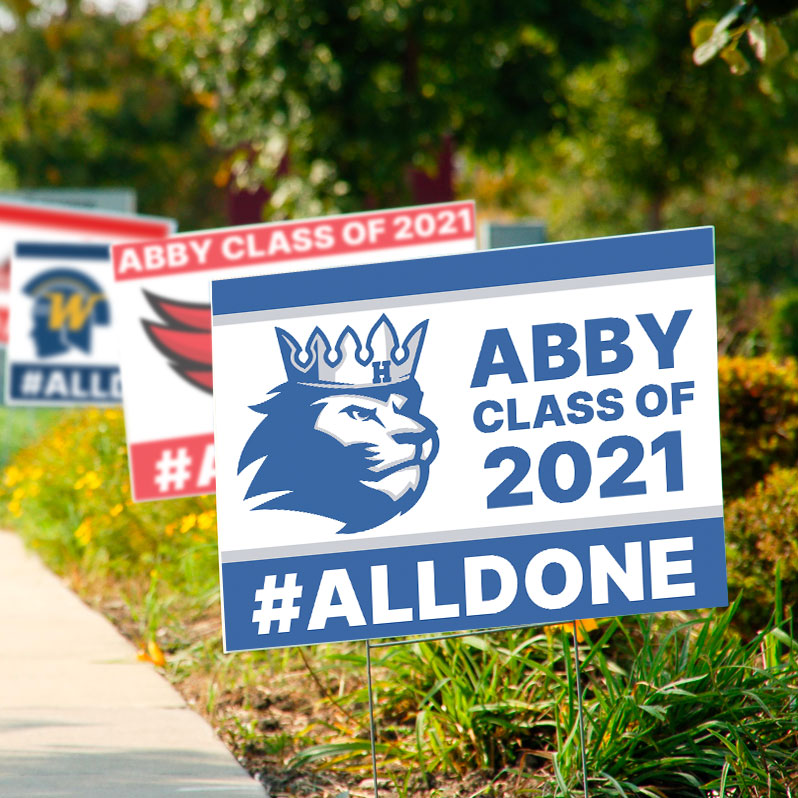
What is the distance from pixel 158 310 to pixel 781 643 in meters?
3.14

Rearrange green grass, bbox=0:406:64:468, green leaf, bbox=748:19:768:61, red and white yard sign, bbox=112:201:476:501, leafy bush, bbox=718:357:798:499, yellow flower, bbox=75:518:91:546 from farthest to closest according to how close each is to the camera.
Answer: green grass, bbox=0:406:64:468 → yellow flower, bbox=75:518:91:546 → leafy bush, bbox=718:357:798:499 → red and white yard sign, bbox=112:201:476:501 → green leaf, bbox=748:19:768:61

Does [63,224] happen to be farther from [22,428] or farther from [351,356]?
[351,356]

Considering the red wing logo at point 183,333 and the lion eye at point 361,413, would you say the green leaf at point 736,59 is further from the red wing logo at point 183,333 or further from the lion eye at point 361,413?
the red wing logo at point 183,333

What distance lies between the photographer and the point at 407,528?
359cm

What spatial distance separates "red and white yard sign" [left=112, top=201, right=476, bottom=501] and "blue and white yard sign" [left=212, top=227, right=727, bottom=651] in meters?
2.38

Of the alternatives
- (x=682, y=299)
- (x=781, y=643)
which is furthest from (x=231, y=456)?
(x=781, y=643)

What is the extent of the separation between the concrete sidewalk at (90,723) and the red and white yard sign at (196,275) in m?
0.97

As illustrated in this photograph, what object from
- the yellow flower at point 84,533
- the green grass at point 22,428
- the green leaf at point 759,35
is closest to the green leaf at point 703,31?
the green leaf at point 759,35

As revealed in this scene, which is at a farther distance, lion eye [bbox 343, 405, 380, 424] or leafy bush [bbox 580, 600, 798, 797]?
leafy bush [bbox 580, 600, 798, 797]

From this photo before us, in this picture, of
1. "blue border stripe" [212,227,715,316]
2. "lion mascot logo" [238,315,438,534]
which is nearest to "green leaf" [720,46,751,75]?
"blue border stripe" [212,227,715,316]

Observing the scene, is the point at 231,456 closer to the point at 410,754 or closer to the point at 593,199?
the point at 410,754

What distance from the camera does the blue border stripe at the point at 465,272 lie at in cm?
358

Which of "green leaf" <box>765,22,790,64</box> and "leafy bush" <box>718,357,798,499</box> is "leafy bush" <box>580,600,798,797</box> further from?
"leafy bush" <box>718,357,798,499</box>

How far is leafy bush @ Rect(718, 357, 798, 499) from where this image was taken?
251 inches
